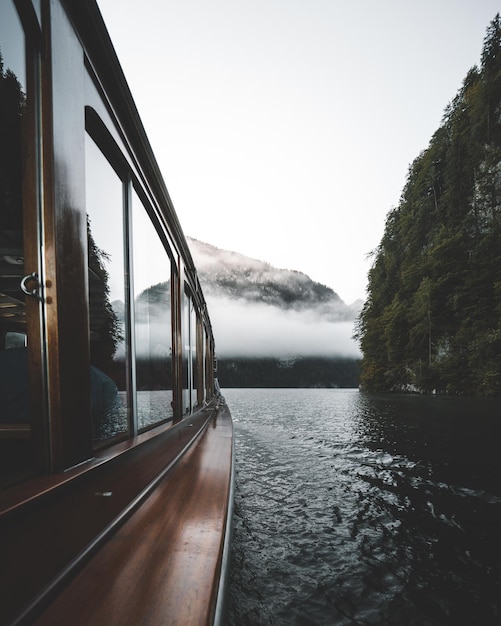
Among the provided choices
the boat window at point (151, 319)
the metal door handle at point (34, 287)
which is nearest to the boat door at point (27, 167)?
the metal door handle at point (34, 287)

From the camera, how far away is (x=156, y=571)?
108 centimetres

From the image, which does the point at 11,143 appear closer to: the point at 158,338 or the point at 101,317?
the point at 101,317

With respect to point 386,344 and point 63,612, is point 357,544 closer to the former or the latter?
point 63,612

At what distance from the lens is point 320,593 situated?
2.11 m

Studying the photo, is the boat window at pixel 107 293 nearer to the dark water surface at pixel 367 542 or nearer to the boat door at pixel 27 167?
the boat door at pixel 27 167

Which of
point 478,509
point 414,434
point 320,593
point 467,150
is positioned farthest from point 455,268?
point 320,593

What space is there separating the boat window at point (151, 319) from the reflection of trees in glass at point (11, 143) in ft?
3.06

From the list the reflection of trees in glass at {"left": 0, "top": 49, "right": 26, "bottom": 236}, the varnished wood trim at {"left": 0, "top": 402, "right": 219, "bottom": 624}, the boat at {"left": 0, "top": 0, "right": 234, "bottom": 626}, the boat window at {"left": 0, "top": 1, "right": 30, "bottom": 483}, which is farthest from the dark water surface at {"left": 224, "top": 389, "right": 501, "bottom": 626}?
the reflection of trees in glass at {"left": 0, "top": 49, "right": 26, "bottom": 236}

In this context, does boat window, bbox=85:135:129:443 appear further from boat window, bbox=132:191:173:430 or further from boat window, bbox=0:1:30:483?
boat window, bbox=0:1:30:483

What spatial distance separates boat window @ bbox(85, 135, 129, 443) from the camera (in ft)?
8.03

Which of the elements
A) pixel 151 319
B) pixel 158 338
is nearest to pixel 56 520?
pixel 151 319

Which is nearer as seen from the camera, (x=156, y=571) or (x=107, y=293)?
(x=156, y=571)

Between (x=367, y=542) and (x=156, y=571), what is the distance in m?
2.41

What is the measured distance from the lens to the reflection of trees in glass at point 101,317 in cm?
292
